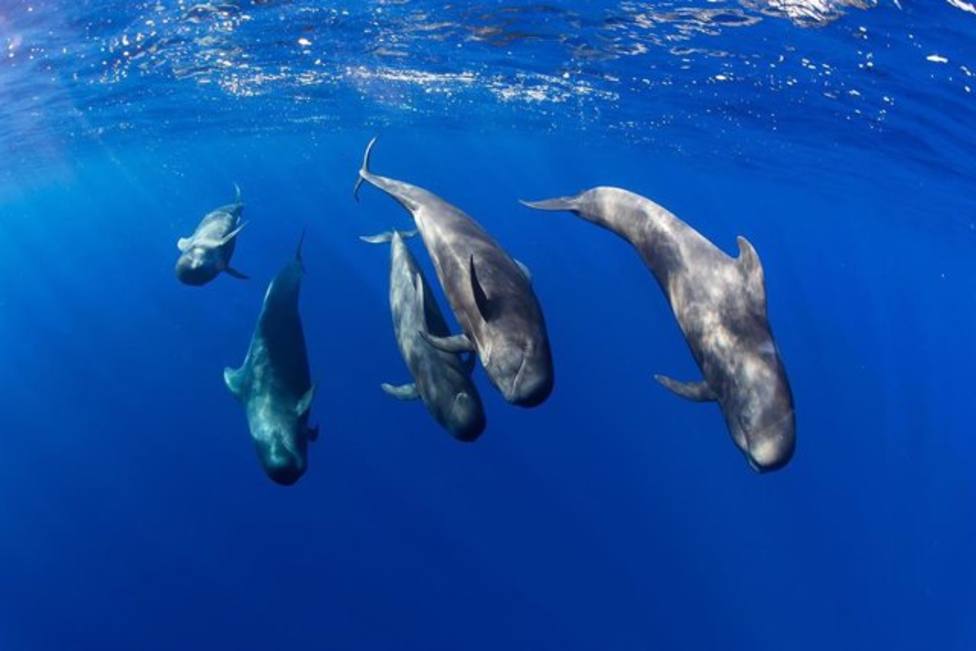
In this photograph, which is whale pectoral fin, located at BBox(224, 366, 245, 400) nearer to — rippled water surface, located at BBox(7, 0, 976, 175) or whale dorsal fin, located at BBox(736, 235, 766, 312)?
whale dorsal fin, located at BBox(736, 235, 766, 312)

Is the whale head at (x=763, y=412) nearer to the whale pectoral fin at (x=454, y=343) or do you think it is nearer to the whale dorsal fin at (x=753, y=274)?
the whale dorsal fin at (x=753, y=274)

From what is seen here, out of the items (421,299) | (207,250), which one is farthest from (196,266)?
(421,299)

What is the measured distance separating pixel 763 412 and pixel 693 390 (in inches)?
34.1

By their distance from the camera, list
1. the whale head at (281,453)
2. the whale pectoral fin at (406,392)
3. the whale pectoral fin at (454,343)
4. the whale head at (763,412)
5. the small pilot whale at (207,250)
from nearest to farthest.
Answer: the whale head at (763,412), the whale pectoral fin at (454,343), the whale pectoral fin at (406,392), the whale head at (281,453), the small pilot whale at (207,250)

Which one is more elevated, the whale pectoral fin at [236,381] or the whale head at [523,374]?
the whale head at [523,374]

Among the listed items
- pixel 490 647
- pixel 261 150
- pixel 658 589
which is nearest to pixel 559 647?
pixel 490 647

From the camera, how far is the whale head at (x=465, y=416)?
7395 millimetres

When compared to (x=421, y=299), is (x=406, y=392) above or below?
below

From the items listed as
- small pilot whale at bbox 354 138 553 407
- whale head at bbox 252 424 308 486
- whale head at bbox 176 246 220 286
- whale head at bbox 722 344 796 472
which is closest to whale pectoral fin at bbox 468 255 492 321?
small pilot whale at bbox 354 138 553 407

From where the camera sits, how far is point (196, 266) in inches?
524

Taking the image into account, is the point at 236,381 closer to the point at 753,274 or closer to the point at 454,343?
the point at 454,343

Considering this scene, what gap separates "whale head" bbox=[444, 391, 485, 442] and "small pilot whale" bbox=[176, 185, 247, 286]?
7.23m

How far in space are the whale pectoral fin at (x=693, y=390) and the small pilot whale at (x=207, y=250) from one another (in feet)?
28.8

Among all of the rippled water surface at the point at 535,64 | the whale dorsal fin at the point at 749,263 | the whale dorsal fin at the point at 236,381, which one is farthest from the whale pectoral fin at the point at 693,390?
the rippled water surface at the point at 535,64
